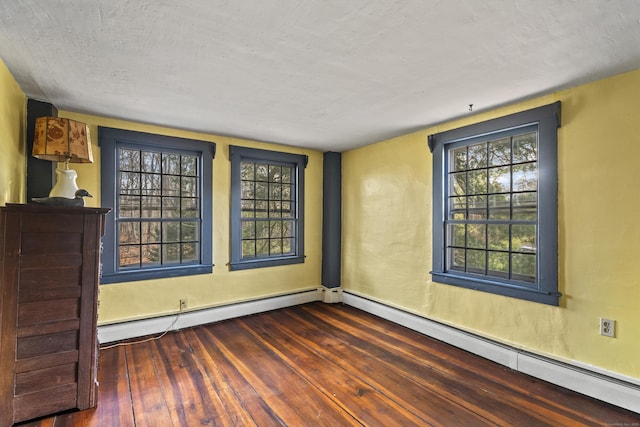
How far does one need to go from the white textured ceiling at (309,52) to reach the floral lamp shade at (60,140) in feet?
1.07

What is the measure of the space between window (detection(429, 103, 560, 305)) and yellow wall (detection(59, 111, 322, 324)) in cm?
192

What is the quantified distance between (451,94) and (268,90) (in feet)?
4.94

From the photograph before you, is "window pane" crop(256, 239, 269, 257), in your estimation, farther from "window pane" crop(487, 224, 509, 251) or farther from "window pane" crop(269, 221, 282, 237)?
"window pane" crop(487, 224, 509, 251)

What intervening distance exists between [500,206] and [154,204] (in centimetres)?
371

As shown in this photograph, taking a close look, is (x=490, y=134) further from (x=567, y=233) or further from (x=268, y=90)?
(x=268, y=90)

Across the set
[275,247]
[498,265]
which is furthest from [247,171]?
[498,265]

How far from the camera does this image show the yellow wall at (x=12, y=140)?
2.10 meters

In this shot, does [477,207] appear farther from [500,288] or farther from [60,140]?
[60,140]

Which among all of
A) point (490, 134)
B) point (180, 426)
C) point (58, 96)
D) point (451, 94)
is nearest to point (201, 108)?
point (58, 96)

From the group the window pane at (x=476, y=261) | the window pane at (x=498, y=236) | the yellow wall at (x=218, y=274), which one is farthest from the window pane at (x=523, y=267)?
the yellow wall at (x=218, y=274)

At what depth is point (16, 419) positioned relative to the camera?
6.55 feet

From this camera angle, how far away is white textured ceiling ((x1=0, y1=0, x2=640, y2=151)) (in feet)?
5.05

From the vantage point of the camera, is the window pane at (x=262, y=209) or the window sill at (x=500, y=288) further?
the window pane at (x=262, y=209)

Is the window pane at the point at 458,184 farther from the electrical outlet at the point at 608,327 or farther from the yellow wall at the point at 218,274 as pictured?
the yellow wall at the point at 218,274
